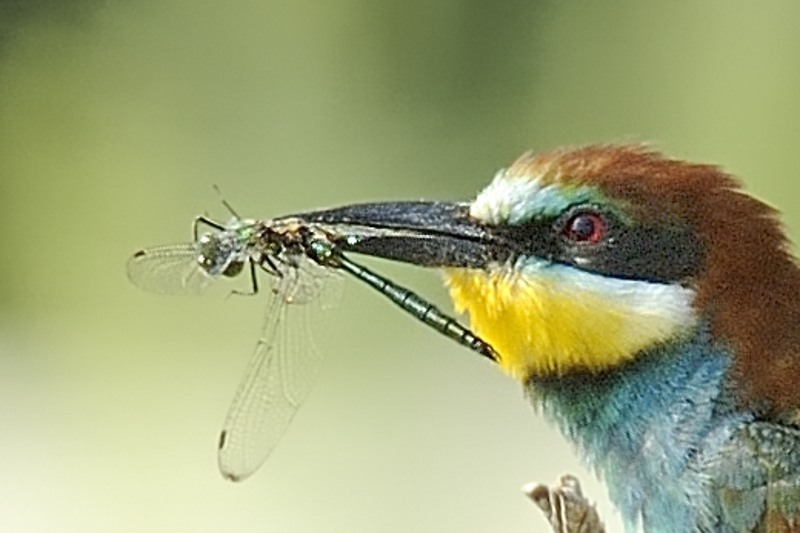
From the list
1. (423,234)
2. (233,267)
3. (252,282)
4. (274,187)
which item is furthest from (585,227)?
(274,187)

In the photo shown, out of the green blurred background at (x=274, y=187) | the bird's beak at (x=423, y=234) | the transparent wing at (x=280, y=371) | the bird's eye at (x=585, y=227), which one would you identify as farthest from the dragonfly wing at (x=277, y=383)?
the green blurred background at (x=274, y=187)

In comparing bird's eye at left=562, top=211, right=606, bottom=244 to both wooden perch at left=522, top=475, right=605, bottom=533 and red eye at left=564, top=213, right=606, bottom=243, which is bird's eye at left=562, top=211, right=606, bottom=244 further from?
wooden perch at left=522, top=475, right=605, bottom=533

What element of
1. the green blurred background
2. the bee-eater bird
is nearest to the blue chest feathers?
the bee-eater bird

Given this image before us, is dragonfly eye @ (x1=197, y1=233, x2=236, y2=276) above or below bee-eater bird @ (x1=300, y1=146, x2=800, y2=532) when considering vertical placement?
above

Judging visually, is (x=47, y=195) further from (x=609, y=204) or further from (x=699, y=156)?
(x=609, y=204)

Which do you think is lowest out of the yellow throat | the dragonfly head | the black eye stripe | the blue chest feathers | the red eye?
Answer: the blue chest feathers

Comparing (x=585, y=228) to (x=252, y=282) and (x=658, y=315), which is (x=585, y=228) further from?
(x=252, y=282)
